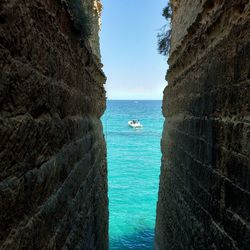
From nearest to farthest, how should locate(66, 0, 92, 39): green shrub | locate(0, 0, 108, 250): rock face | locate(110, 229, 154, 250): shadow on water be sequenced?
locate(0, 0, 108, 250): rock face → locate(66, 0, 92, 39): green shrub → locate(110, 229, 154, 250): shadow on water

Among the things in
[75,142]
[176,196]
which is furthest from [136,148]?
[75,142]

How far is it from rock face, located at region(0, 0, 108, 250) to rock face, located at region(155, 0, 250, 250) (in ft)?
4.82

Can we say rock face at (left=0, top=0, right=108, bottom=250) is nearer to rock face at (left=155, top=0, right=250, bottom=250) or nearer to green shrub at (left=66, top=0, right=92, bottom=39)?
green shrub at (left=66, top=0, right=92, bottom=39)

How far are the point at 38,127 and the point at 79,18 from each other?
6.34ft

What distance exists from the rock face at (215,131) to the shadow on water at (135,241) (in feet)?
22.0

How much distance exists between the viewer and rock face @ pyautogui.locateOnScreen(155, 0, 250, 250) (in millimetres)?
3010

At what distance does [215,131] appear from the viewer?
378cm

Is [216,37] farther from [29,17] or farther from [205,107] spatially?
[29,17]

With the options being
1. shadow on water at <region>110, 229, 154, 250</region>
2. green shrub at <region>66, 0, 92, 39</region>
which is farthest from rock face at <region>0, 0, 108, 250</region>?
shadow on water at <region>110, 229, 154, 250</region>

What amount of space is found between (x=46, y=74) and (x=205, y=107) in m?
2.19

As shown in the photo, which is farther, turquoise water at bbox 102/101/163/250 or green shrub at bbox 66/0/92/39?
turquoise water at bbox 102/101/163/250

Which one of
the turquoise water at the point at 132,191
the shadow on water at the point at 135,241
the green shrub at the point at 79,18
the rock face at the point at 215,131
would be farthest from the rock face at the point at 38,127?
the turquoise water at the point at 132,191

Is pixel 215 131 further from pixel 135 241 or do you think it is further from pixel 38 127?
pixel 135 241

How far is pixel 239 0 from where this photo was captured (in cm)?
323
